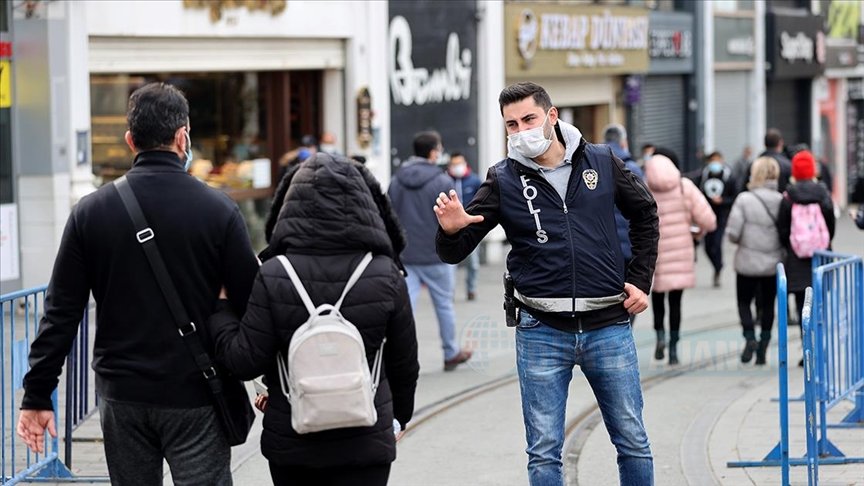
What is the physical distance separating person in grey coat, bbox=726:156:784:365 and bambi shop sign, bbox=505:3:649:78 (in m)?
11.2

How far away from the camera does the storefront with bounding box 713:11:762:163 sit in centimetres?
3167

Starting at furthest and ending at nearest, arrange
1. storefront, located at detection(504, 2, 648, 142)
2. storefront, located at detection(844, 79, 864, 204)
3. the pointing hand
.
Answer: storefront, located at detection(844, 79, 864, 204), storefront, located at detection(504, 2, 648, 142), the pointing hand

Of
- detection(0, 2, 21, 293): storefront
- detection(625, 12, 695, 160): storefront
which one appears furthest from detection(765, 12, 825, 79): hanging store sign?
detection(0, 2, 21, 293): storefront

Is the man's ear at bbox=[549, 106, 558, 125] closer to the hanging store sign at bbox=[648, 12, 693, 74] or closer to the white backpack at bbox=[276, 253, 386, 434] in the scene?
the white backpack at bbox=[276, 253, 386, 434]

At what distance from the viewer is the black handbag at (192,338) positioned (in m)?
4.66

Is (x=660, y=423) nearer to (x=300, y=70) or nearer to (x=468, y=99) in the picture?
(x=300, y=70)

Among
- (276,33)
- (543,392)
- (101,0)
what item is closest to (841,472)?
(543,392)

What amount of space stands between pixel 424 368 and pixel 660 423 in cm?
271

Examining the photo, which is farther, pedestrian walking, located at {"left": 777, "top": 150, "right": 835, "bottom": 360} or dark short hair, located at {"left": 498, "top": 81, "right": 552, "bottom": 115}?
pedestrian walking, located at {"left": 777, "top": 150, "right": 835, "bottom": 360}

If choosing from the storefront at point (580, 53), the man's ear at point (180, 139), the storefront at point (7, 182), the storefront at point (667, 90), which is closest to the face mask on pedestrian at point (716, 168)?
the storefront at point (580, 53)

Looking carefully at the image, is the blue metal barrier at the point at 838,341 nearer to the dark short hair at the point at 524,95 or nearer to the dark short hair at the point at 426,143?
the dark short hair at the point at 524,95

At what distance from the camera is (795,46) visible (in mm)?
34406

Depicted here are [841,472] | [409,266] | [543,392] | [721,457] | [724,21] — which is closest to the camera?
[543,392]

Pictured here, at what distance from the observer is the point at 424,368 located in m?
11.9
